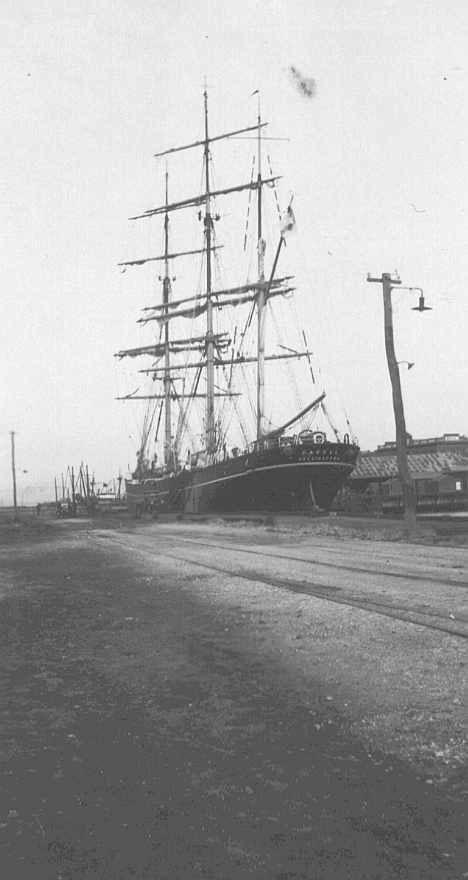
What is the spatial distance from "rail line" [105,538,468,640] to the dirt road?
0.07 metres

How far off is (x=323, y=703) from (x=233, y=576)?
24.0 ft

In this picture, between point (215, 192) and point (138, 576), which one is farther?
point (215, 192)

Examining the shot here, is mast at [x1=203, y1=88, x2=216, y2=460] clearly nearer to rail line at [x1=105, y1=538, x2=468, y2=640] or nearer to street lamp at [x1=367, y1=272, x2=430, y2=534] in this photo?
street lamp at [x1=367, y1=272, x2=430, y2=534]

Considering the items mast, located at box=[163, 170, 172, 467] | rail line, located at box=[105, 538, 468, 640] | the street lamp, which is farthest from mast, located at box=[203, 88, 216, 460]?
rail line, located at box=[105, 538, 468, 640]

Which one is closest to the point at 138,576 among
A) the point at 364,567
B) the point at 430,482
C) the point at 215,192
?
the point at 364,567

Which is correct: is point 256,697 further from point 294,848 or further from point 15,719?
point 294,848

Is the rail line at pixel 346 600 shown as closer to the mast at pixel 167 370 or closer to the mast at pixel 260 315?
the mast at pixel 260 315

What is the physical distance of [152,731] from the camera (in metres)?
4.27

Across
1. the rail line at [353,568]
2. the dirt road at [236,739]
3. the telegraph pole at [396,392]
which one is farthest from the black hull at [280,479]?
the dirt road at [236,739]

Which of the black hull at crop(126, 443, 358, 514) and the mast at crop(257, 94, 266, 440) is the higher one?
the mast at crop(257, 94, 266, 440)

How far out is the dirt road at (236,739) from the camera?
2.81 meters

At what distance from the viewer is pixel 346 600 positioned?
8.88 metres

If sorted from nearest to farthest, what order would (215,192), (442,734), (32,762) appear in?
1. (32,762)
2. (442,734)
3. (215,192)

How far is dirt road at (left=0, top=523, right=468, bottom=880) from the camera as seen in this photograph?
2.81 metres
